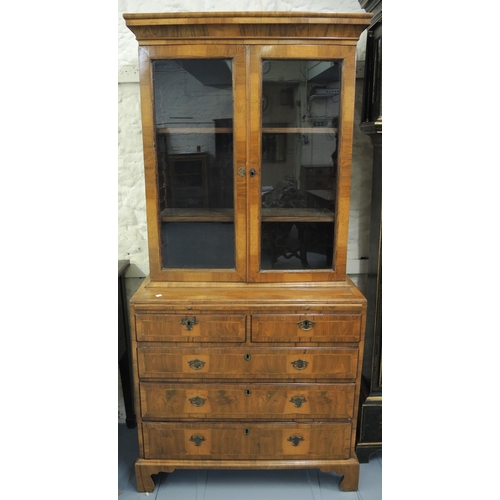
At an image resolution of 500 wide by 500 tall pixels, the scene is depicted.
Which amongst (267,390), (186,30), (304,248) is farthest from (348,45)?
(267,390)

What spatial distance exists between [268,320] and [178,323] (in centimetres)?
34

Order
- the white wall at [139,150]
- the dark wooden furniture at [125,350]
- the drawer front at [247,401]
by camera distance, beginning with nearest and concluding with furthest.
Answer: the drawer front at [247,401] → the white wall at [139,150] → the dark wooden furniture at [125,350]

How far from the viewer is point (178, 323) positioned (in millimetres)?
1662

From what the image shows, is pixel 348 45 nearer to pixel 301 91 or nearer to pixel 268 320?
pixel 301 91

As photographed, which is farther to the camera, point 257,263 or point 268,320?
point 257,263

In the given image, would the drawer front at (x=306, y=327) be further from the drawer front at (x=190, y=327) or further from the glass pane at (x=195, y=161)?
the glass pane at (x=195, y=161)

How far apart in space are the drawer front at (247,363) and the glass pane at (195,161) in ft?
1.16

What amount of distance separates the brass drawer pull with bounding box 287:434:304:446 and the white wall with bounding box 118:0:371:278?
80 cm

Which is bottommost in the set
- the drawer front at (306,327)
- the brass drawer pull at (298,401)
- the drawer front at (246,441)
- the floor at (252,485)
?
the floor at (252,485)

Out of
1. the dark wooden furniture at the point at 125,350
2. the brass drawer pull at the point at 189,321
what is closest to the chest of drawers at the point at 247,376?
the brass drawer pull at the point at 189,321

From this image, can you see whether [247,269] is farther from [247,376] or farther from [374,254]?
[374,254]

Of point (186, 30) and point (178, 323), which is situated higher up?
point (186, 30)

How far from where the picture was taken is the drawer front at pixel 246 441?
1758mm

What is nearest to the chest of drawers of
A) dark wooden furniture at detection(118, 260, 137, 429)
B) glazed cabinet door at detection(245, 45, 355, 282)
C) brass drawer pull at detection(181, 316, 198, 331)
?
brass drawer pull at detection(181, 316, 198, 331)
